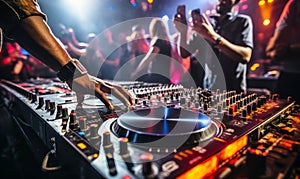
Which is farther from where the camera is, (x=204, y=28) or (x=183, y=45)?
(x=183, y=45)

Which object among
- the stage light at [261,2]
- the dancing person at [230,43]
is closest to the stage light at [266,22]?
the stage light at [261,2]

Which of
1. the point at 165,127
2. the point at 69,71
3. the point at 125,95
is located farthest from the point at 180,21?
the point at 165,127

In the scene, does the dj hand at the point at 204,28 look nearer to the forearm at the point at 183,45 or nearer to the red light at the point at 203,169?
the forearm at the point at 183,45

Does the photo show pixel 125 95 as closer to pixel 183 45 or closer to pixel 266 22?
pixel 183 45

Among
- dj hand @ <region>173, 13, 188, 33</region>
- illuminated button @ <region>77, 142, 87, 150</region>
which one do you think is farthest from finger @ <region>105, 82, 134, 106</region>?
dj hand @ <region>173, 13, 188, 33</region>

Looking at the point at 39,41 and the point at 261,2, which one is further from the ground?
the point at 261,2

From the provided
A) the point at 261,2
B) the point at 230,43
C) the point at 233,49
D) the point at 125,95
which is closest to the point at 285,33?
the point at 261,2

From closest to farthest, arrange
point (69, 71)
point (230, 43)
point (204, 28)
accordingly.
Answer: point (69, 71) < point (204, 28) < point (230, 43)

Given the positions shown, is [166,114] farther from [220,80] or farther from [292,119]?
[220,80]

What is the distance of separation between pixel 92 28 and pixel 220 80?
5.14m

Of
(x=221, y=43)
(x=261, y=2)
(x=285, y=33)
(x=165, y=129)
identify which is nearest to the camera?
(x=165, y=129)

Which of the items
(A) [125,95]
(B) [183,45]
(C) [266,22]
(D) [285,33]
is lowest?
(A) [125,95]

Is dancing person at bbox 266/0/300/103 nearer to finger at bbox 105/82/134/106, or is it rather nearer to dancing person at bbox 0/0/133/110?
finger at bbox 105/82/134/106

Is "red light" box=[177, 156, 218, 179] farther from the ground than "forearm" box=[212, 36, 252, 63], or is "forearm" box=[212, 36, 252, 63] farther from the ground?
"forearm" box=[212, 36, 252, 63]
